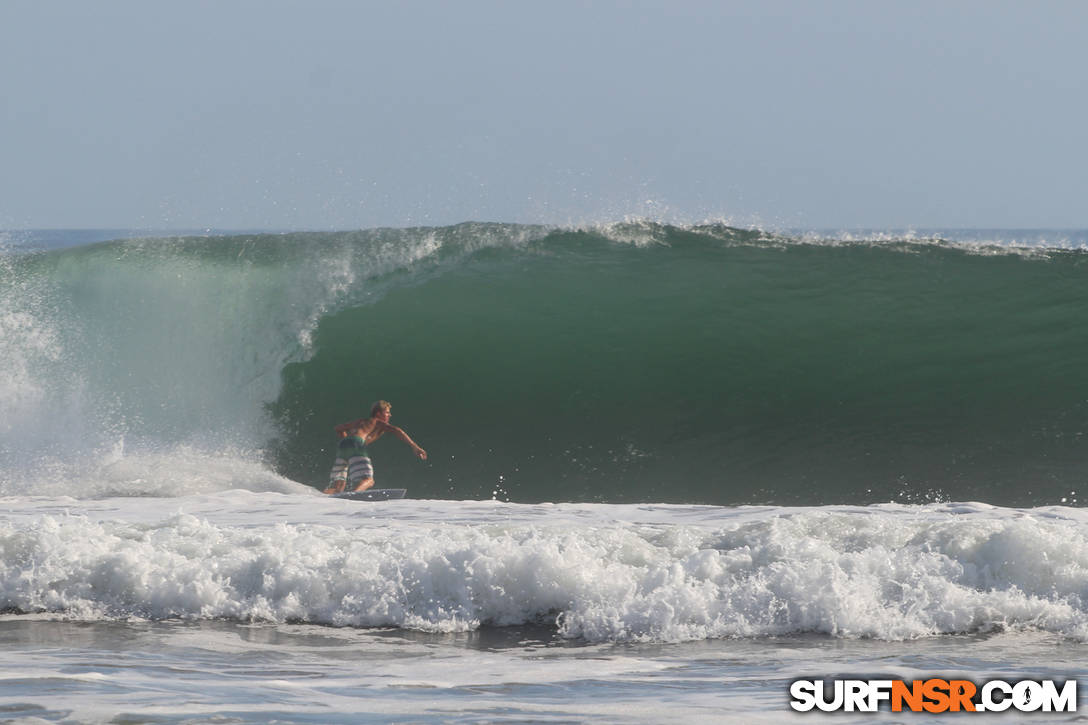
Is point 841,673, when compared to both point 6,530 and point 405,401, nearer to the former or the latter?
point 6,530

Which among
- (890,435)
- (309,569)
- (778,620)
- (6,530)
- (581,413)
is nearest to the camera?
(778,620)

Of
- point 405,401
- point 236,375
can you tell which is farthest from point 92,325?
point 405,401

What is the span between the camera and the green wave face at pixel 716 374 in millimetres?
9812

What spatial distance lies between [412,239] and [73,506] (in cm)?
544

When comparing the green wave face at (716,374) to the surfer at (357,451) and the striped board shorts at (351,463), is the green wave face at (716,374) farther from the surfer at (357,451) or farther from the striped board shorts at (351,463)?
the striped board shorts at (351,463)

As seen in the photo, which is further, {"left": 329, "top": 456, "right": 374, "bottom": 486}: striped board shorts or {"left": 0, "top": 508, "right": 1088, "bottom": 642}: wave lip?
{"left": 329, "top": 456, "right": 374, "bottom": 486}: striped board shorts

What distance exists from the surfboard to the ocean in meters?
0.22

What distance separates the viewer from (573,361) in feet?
37.5

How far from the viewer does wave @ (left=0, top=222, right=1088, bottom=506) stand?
9.92 metres

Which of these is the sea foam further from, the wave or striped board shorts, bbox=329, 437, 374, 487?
the wave

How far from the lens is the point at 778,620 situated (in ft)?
17.4

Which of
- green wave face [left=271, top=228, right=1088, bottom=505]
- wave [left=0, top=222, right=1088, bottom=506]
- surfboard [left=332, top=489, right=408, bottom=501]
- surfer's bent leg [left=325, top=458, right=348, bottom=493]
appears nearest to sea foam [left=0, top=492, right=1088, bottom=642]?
surfboard [left=332, top=489, right=408, bottom=501]

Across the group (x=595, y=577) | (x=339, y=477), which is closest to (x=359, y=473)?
(x=339, y=477)

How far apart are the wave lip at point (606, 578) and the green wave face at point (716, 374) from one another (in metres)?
3.55
